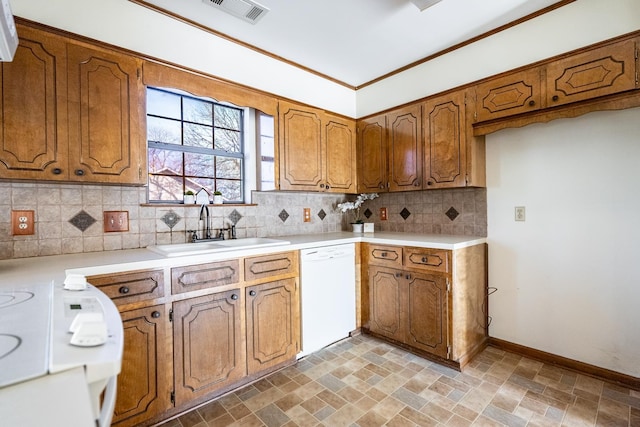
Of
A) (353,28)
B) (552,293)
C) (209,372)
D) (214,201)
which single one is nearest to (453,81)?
(353,28)

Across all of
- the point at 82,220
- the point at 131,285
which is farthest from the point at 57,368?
the point at 82,220

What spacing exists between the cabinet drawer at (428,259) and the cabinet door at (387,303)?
155 mm

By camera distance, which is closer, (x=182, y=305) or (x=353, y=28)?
(x=182, y=305)

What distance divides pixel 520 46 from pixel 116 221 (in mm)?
3065

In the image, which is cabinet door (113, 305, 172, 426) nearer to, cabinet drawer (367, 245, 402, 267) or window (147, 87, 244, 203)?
window (147, 87, 244, 203)

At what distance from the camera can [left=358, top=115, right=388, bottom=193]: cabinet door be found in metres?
3.01

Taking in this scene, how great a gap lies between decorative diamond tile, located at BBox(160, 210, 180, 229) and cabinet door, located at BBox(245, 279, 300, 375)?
770 mm

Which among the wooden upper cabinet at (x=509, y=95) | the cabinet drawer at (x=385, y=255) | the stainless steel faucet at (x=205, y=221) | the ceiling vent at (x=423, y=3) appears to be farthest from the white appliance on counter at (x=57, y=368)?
the wooden upper cabinet at (x=509, y=95)

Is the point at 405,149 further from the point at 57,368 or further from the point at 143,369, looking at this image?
the point at 57,368

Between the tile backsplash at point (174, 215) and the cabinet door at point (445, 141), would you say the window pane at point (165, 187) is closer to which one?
the tile backsplash at point (174, 215)

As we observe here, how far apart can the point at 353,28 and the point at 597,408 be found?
2.94m

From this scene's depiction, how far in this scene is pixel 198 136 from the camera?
2486 millimetres

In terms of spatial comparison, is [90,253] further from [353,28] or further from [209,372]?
[353,28]

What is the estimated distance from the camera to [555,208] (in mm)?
2234
